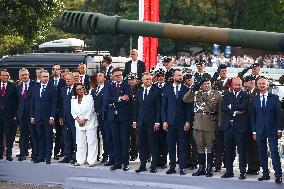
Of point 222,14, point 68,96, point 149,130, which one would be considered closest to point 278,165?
point 149,130

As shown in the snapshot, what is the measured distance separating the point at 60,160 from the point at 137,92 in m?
2.44

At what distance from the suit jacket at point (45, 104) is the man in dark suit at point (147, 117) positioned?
191 centimetres

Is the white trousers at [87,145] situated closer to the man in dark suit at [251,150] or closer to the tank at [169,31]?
the man in dark suit at [251,150]

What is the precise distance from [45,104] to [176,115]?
2.86 m

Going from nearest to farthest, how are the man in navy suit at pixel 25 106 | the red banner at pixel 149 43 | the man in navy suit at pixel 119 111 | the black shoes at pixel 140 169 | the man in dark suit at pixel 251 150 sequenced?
the man in dark suit at pixel 251 150, the black shoes at pixel 140 169, the man in navy suit at pixel 119 111, the man in navy suit at pixel 25 106, the red banner at pixel 149 43

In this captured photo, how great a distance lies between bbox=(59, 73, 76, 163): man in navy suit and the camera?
13758 mm

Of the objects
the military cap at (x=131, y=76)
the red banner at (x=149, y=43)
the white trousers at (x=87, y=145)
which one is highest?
the red banner at (x=149, y=43)

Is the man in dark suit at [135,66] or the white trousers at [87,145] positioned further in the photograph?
the man in dark suit at [135,66]

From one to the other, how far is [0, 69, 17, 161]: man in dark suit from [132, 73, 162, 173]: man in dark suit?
289 cm

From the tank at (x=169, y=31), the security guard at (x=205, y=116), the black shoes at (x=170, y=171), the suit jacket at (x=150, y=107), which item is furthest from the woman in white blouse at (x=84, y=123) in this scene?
the tank at (x=169, y=31)

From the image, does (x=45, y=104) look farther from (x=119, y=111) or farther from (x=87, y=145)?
(x=119, y=111)

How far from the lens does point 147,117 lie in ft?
41.8

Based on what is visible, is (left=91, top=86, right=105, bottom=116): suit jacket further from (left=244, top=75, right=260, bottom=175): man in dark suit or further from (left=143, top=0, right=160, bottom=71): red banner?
(left=143, top=0, right=160, bottom=71): red banner

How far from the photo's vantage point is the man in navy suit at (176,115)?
40.6ft
